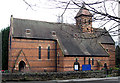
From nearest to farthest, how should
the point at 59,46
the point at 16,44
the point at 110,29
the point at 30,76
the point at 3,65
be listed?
1. the point at 110,29
2. the point at 30,76
3. the point at 16,44
4. the point at 59,46
5. the point at 3,65

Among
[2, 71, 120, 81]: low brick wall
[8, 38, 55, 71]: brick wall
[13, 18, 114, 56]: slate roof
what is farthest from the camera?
[13, 18, 114, 56]: slate roof

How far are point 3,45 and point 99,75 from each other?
23.5 metres

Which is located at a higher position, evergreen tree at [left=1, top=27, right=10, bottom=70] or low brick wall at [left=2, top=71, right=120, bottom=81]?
evergreen tree at [left=1, top=27, right=10, bottom=70]

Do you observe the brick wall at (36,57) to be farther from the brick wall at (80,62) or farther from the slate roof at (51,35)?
the slate roof at (51,35)

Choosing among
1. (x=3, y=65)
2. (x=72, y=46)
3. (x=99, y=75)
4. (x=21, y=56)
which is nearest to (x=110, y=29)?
(x=99, y=75)

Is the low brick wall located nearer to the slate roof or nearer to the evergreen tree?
the slate roof

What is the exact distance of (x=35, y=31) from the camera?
106 ft

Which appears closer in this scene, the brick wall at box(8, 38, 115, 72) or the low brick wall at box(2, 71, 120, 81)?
the low brick wall at box(2, 71, 120, 81)

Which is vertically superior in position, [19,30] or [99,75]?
[19,30]

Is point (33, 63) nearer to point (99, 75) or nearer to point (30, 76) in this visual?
point (30, 76)

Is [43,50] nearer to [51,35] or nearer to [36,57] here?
[36,57]

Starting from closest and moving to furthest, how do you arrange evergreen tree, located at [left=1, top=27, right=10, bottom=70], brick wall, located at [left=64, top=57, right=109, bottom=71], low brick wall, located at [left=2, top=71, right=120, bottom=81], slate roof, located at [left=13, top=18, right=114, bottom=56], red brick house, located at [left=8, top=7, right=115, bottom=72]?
low brick wall, located at [left=2, top=71, right=120, bottom=81] < red brick house, located at [left=8, top=7, right=115, bottom=72] < brick wall, located at [left=64, top=57, right=109, bottom=71] < slate roof, located at [left=13, top=18, right=114, bottom=56] < evergreen tree, located at [left=1, top=27, right=10, bottom=70]

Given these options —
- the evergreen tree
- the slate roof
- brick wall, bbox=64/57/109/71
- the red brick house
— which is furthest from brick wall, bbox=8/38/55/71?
the evergreen tree

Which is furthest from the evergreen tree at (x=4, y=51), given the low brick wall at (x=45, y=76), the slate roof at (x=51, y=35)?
the low brick wall at (x=45, y=76)
